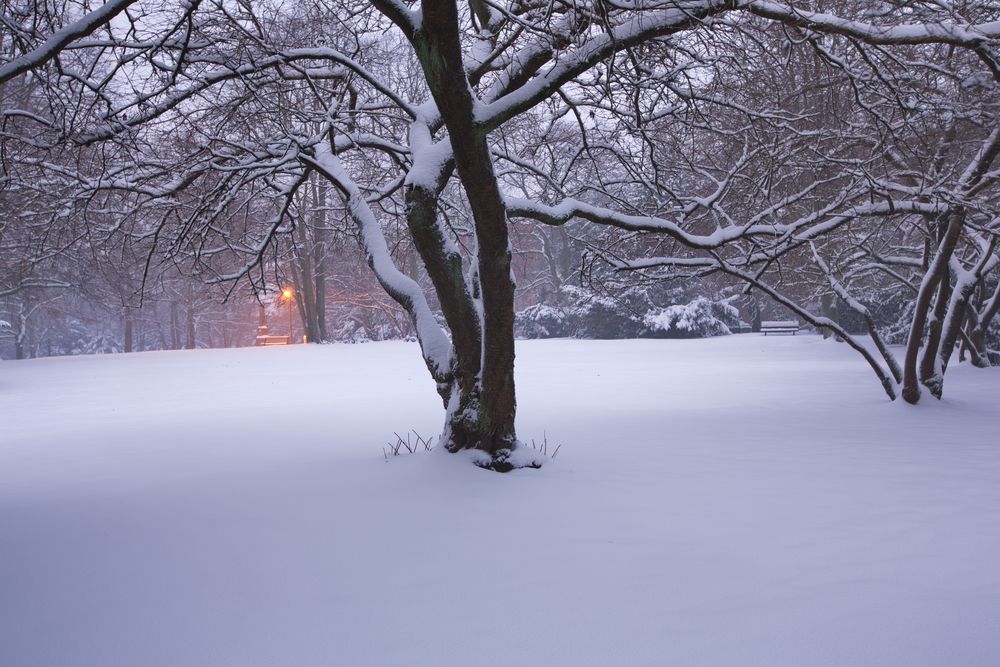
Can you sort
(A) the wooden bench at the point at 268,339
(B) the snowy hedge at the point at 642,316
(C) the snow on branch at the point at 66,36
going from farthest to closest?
(A) the wooden bench at the point at 268,339, (B) the snowy hedge at the point at 642,316, (C) the snow on branch at the point at 66,36

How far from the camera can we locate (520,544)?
3697mm

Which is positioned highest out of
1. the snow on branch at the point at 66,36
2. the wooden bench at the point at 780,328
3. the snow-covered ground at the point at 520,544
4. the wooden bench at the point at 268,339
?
the snow on branch at the point at 66,36

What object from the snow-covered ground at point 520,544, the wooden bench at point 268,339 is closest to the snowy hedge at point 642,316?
the wooden bench at point 268,339

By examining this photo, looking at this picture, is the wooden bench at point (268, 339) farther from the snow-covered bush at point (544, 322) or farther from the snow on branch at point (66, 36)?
the snow on branch at point (66, 36)

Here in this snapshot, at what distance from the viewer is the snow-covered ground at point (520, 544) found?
8.57 ft

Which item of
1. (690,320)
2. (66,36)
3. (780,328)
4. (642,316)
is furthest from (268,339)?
(66,36)

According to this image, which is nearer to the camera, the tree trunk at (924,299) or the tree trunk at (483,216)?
the tree trunk at (483,216)

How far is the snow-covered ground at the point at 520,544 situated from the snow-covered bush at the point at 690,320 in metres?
18.6

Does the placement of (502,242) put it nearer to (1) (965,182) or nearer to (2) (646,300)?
(1) (965,182)

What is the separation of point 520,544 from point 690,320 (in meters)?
24.5

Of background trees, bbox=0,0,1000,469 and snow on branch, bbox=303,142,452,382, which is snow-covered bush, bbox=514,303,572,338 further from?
snow on branch, bbox=303,142,452,382

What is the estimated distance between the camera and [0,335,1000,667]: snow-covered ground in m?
2.61

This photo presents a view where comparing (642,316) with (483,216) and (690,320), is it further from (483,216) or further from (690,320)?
(483,216)

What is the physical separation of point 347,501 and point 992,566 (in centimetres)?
382
